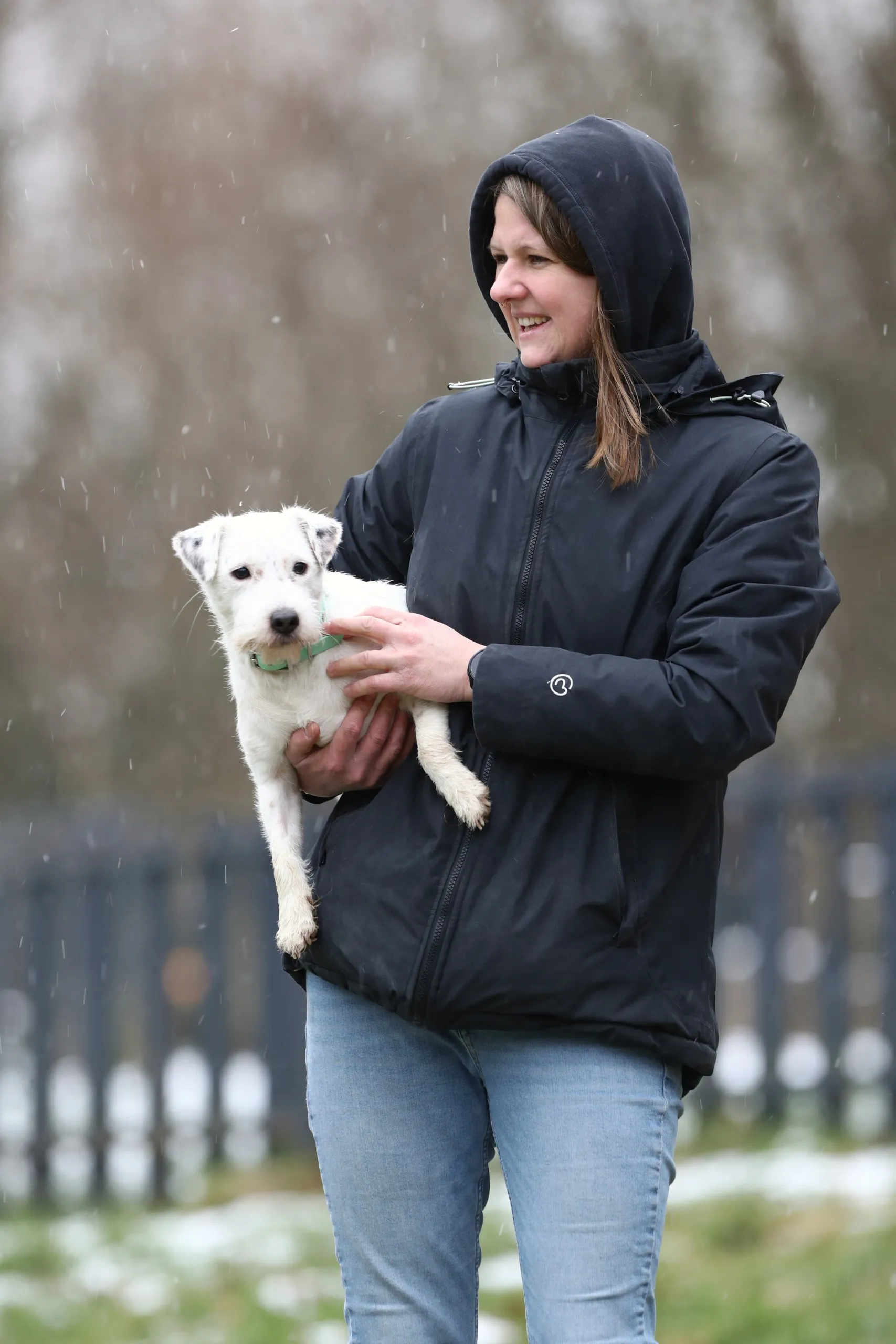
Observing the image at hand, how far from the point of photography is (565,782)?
259cm

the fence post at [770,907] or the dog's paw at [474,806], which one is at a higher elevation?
the dog's paw at [474,806]

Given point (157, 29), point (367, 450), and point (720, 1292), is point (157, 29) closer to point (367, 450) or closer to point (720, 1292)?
point (367, 450)

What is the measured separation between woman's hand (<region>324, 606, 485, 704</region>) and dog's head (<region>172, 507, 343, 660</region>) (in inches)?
15.1

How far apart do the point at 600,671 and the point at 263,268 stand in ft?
37.9

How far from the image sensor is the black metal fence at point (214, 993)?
766cm

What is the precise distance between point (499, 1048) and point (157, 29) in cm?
1287

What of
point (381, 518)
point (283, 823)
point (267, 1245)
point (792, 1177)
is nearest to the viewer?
point (381, 518)

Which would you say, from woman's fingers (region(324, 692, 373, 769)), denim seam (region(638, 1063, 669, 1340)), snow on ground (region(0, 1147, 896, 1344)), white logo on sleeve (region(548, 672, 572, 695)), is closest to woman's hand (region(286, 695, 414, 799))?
woman's fingers (region(324, 692, 373, 769))

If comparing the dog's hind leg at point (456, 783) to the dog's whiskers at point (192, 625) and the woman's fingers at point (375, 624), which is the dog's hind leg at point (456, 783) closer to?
the woman's fingers at point (375, 624)

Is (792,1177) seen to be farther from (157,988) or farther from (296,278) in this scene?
(296,278)

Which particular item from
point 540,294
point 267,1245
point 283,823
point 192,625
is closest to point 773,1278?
point 267,1245

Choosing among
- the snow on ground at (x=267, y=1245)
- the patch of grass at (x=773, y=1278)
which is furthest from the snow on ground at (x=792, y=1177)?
the patch of grass at (x=773, y=1278)

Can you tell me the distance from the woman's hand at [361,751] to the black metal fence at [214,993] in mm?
4726

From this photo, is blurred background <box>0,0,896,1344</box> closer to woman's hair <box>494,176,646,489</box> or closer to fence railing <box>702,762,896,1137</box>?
fence railing <box>702,762,896,1137</box>
